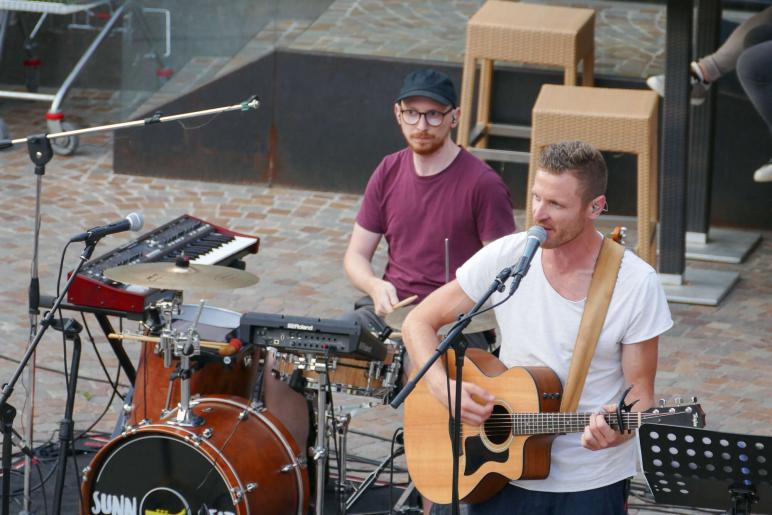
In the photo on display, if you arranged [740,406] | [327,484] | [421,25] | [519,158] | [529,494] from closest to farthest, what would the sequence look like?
[529,494] < [327,484] < [740,406] < [519,158] < [421,25]

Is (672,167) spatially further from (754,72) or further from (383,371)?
(383,371)

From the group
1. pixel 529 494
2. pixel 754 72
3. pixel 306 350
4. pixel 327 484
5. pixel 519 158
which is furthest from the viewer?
pixel 519 158

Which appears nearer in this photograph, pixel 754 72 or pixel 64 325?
pixel 64 325

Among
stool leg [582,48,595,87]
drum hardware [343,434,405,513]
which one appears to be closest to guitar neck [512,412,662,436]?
drum hardware [343,434,405,513]

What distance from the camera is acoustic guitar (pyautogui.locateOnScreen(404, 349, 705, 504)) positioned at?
156 inches

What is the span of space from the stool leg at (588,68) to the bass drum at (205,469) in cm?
454

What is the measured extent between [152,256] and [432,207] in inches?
45.9

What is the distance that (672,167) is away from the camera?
25.1ft

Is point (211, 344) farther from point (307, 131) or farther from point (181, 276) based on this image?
point (307, 131)

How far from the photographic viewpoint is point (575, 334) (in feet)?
13.0

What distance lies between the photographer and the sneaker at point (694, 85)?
802 cm

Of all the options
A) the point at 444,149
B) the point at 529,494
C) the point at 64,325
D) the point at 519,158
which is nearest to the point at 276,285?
the point at 519,158

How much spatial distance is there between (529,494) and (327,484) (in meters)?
1.62

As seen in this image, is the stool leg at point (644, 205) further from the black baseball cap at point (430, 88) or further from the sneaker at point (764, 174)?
the black baseball cap at point (430, 88)
